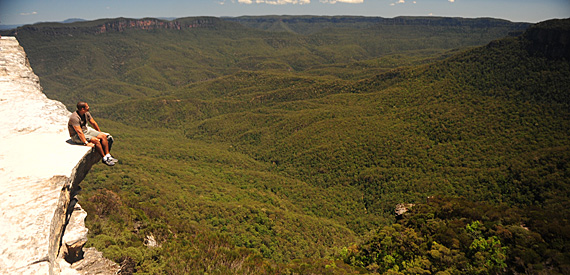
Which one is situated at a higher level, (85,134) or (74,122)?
(74,122)

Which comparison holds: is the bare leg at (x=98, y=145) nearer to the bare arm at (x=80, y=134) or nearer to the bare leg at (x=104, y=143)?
the bare leg at (x=104, y=143)

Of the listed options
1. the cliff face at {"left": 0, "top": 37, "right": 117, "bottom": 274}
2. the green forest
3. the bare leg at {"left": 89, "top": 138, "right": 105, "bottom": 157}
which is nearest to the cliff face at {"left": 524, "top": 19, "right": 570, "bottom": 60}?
the green forest

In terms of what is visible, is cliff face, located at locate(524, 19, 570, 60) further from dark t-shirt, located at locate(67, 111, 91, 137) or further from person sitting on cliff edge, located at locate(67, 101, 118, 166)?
dark t-shirt, located at locate(67, 111, 91, 137)

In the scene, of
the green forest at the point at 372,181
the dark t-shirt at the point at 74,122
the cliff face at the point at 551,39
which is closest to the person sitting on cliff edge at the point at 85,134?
the dark t-shirt at the point at 74,122

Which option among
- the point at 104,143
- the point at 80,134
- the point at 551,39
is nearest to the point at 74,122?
the point at 80,134

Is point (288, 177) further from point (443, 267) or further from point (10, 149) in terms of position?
point (10, 149)

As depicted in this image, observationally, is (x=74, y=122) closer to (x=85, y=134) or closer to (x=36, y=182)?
(x=85, y=134)

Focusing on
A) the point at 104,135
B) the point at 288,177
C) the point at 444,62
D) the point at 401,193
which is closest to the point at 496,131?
the point at 401,193

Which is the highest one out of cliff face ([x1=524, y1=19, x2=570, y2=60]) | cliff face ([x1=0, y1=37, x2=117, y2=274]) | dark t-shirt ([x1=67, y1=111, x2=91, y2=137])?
cliff face ([x1=524, y1=19, x2=570, y2=60])
